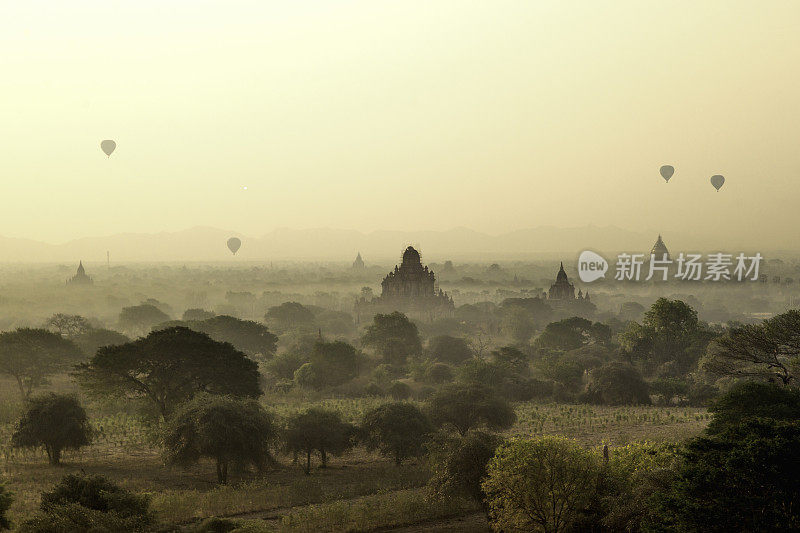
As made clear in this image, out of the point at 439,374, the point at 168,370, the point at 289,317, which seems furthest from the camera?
the point at 289,317

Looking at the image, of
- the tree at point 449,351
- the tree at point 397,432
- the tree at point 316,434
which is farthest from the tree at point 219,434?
the tree at point 449,351

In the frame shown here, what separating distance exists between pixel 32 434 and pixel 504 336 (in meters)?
91.2

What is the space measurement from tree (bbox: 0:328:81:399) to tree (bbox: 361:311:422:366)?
3682cm

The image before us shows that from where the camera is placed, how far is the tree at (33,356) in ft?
190

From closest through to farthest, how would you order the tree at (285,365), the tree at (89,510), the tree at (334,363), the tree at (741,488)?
the tree at (741,488) → the tree at (89,510) → the tree at (334,363) → the tree at (285,365)

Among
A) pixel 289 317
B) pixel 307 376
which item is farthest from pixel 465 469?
pixel 289 317

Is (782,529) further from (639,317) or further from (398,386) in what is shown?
(639,317)

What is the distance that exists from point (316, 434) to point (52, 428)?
Result: 16.7m

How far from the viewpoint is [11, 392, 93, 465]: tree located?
35531mm

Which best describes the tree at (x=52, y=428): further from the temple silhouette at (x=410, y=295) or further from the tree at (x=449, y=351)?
the temple silhouette at (x=410, y=295)

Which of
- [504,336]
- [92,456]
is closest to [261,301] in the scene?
[504,336]

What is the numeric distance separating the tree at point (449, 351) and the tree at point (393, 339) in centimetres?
287

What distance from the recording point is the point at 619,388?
5719 centimetres

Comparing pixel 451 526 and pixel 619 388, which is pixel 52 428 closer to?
pixel 451 526
